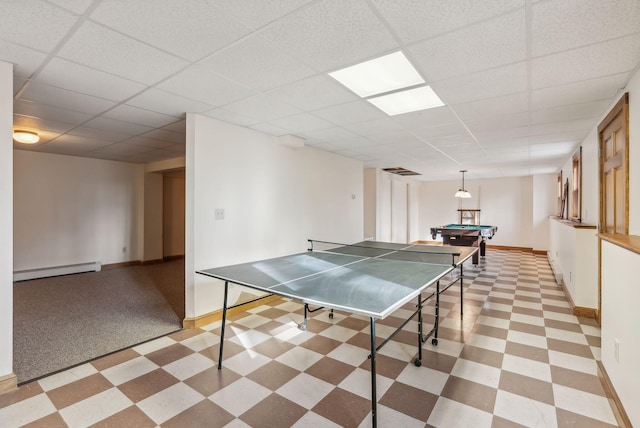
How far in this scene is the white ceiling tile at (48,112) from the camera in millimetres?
3080

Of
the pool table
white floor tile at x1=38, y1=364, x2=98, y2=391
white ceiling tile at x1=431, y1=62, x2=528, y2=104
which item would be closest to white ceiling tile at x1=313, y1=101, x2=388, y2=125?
white ceiling tile at x1=431, y1=62, x2=528, y2=104

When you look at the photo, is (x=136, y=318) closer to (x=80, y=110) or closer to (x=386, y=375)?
(x=80, y=110)

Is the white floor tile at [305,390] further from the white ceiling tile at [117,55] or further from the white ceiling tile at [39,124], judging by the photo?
the white ceiling tile at [39,124]

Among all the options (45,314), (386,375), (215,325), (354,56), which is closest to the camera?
(354,56)

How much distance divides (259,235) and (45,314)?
280 cm

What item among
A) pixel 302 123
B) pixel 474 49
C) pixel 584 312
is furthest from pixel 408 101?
pixel 584 312

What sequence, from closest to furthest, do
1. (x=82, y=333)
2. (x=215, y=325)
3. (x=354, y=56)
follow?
(x=354, y=56), (x=82, y=333), (x=215, y=325)

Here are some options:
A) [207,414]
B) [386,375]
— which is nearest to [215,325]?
[207,414]

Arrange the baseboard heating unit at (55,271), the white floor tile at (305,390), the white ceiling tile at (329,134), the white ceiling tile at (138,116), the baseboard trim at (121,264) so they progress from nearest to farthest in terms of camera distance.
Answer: the white floor tile at (305,390) < the white ceiling tile at (138,116) < the white ceiling tile at (329,134) < the baseboard heating unit at (55,271) < the baseboard trim at (121,264)

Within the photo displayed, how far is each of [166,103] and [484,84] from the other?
2.97 m

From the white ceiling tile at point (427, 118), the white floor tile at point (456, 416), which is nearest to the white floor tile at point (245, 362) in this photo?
the white floor tile at point (456, 416)

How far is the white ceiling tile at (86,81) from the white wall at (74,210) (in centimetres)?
439

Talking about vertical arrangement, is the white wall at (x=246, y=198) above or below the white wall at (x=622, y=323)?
above

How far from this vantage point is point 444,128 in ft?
12.8
